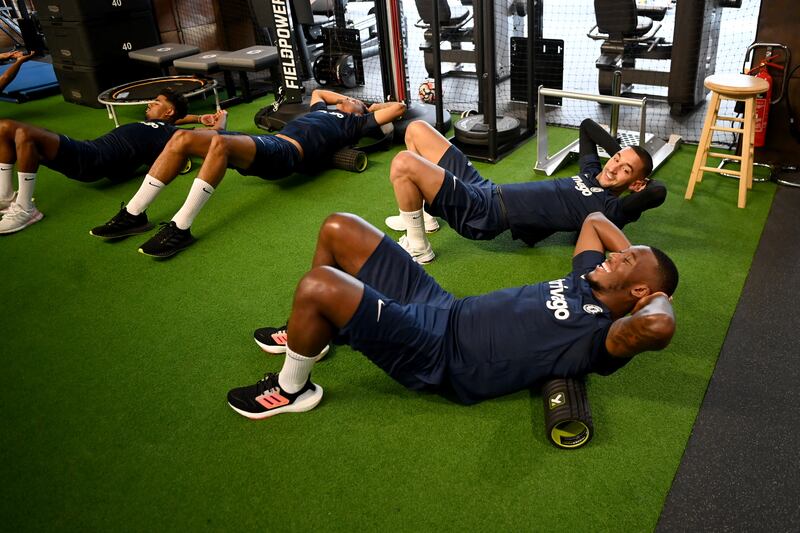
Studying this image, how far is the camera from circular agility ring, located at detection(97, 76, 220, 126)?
488 cm

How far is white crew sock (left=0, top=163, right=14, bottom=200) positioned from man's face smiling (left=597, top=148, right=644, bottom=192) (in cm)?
324

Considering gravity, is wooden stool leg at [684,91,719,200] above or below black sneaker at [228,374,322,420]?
above

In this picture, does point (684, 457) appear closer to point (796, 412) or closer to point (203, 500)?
point (796, 412)

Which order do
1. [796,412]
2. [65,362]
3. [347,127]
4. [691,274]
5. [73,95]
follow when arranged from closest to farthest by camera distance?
[796,412] < [65,362] < [691,274] < [347,127] < [73,95]

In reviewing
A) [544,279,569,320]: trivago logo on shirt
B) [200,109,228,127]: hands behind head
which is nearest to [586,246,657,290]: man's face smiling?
[544,279,569,320]: trivago logo on shirt

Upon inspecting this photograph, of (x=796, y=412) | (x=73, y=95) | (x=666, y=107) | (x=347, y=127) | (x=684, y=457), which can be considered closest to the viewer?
(x=684, y=457)

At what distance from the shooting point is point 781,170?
3.56m

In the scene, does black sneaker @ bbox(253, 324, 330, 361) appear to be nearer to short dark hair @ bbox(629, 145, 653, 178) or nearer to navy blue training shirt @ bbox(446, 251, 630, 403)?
navy blue training shirt @ bbox(446, 251, 630, 403)

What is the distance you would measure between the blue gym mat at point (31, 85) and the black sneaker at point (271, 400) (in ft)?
18.8

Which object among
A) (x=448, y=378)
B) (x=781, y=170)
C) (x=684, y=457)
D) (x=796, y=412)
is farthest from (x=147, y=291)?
(x=781, y=170)

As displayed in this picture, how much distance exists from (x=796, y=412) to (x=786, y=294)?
2.41 feet

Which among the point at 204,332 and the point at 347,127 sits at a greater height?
the point at 347,127

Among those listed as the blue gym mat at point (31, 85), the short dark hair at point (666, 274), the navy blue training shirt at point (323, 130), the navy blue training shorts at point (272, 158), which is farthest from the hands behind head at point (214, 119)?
the blue gym mat at point (31, 85)

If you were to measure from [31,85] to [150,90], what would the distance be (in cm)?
231
